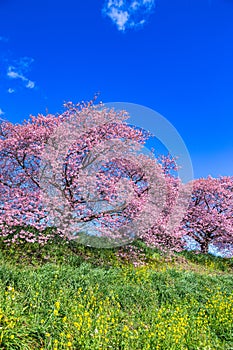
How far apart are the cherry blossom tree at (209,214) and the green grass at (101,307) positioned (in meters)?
8.37

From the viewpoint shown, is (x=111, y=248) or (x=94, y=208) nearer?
(x=94, y=208)

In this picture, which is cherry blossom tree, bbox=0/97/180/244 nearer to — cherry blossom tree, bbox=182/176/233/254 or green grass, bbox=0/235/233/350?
green grass, bbox=0/235/233/350

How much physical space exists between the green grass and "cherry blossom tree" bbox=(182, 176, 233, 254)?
837 centimetres

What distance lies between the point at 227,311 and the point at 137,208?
4.60 meters

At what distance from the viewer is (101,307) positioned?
6309mm

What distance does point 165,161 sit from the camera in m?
14.3

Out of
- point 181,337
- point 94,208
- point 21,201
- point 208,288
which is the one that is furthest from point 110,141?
point 181,337

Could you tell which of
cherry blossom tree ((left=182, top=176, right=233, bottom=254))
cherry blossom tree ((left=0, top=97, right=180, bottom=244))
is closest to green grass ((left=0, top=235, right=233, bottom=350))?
cherry blossom tree ((left=0, top=97, right=180, bottom=244))

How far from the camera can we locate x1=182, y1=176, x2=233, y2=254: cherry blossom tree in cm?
1938

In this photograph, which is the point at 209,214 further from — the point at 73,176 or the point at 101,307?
the point at 101,307

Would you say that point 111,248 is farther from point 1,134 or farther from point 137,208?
point 1,134

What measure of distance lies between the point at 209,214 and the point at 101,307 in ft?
47.3

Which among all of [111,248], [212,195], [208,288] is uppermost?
[212,195]

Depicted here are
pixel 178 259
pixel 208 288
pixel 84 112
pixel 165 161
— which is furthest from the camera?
pixel 178 259
